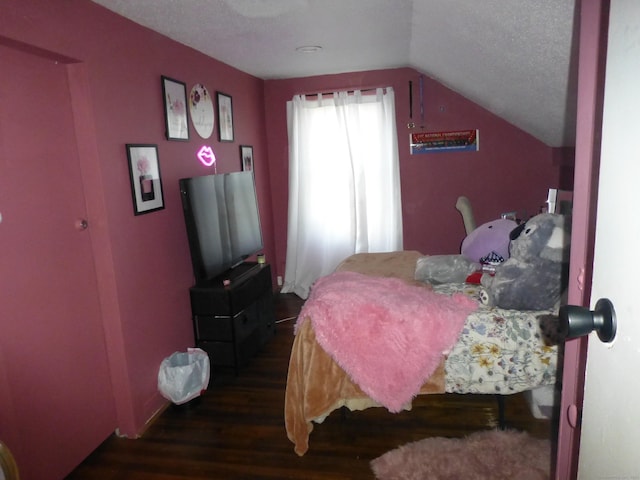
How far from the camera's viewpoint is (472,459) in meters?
2.07

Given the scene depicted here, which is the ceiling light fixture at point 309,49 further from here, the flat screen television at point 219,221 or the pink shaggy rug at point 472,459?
the pink shaggy rug at point 472,459

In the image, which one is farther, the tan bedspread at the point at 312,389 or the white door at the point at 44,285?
the tan bedspread at the point at 312,389

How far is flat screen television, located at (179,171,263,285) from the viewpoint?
2.79 metres

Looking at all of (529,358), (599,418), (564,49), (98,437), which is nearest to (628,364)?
(599,418)

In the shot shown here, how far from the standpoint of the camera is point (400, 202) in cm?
446

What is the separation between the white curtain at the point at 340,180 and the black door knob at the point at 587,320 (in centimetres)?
370

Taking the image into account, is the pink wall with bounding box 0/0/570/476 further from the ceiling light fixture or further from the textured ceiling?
the ceiling light fixture

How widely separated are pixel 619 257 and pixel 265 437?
81.0 inches

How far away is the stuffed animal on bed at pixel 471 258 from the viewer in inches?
103

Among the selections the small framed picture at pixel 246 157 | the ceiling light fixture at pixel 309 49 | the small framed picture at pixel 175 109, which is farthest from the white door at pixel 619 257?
the small framed picture at pixel 246 157

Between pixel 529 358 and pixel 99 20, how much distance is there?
2.61m

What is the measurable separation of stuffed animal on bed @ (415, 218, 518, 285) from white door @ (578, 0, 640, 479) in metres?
1.84

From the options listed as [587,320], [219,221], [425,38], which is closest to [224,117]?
[219,221]

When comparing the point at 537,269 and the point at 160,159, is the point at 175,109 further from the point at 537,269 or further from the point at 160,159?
the point at 537,269
